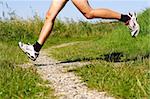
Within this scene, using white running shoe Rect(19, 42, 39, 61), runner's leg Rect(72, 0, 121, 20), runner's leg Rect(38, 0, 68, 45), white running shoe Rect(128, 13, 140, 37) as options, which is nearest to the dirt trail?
white running shoe Rect(19, 42, 39, 61)

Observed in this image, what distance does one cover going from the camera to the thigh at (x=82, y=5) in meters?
6.55

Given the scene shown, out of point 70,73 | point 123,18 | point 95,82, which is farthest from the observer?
point 123,18

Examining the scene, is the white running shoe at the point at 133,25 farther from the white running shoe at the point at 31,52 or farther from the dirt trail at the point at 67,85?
the white running shoe at the point at 31,52

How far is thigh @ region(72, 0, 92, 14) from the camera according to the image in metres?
6.55

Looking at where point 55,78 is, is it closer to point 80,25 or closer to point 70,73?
point 70,73

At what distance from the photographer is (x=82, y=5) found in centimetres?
656

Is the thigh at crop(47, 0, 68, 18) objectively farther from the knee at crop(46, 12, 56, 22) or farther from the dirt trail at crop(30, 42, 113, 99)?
the dirt trail at crop(30, 42, 113, 99)

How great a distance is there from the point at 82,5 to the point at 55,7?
38cm

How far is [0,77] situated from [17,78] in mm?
227

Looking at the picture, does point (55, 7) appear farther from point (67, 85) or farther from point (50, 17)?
point (67, 85)

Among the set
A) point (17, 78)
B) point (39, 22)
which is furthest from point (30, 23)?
point (17, 78)

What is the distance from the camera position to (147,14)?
1336 centimetres

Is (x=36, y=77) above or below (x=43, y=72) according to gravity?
above

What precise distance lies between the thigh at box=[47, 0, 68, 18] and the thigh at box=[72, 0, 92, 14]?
17 centimetres
